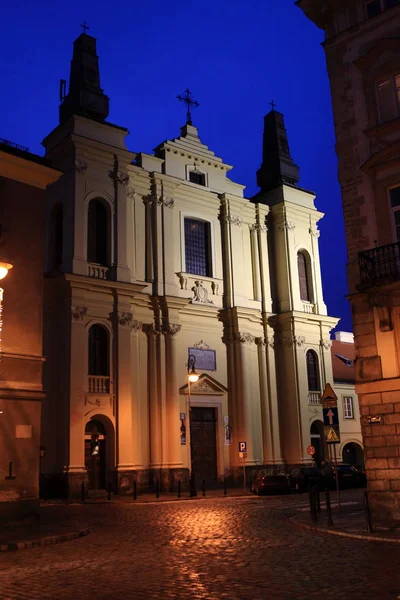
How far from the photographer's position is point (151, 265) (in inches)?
1369

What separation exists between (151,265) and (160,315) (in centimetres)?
275

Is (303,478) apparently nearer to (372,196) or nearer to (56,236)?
(372,196)

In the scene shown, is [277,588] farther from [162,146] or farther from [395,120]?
[162,146]

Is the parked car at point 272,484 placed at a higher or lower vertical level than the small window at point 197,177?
lower

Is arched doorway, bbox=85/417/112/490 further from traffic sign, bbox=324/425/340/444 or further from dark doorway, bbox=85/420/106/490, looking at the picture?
traffic sign, bbox=324/425/340/444

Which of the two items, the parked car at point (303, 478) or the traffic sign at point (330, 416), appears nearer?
the traffic sign at point (330, 416)

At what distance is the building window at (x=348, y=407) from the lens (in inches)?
1695

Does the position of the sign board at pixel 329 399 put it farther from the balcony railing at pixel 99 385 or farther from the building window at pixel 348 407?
the building window at pixel 348 407

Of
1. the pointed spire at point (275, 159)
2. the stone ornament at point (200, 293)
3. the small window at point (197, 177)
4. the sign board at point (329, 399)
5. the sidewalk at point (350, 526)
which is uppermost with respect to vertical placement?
the pointed spire at point (275, 159)

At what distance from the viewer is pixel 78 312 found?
30.3m

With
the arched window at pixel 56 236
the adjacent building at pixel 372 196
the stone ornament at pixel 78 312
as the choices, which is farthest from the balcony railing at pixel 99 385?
the adjacent building at pixel 372 196

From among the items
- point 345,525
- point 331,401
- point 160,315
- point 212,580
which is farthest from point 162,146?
point 212,580

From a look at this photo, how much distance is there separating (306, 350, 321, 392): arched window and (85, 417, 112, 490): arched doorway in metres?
14.1

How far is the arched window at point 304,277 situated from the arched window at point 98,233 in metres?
13.7
